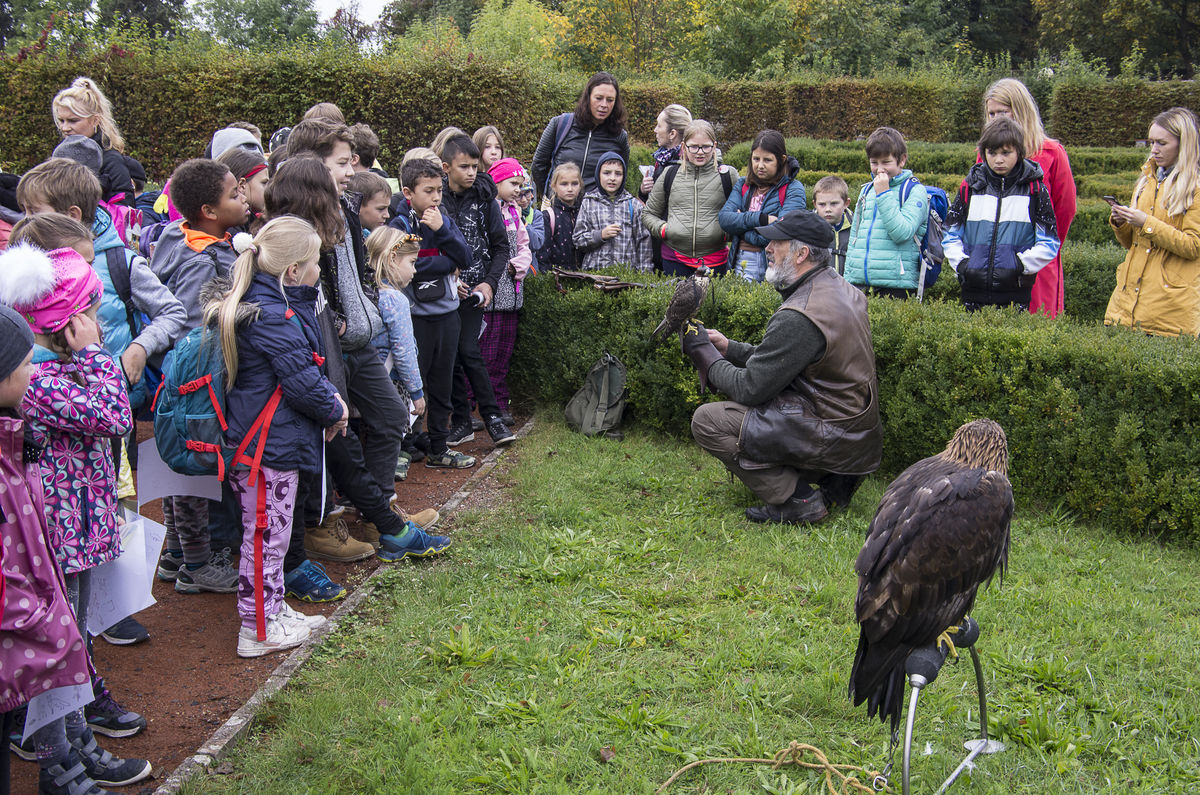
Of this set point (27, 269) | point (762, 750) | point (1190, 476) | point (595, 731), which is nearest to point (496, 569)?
point (595, 731)

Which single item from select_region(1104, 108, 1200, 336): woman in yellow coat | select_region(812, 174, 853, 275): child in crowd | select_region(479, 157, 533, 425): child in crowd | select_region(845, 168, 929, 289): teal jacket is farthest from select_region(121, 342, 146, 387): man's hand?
select_region(1104, 108, 1200, 336): woman in yellow coat

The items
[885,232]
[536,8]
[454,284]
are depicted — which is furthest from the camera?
[536,8]

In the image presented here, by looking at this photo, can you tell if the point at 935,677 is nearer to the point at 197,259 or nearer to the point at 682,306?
the point at 682,306

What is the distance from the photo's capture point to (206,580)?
4.79m

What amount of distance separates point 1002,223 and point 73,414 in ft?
19.4

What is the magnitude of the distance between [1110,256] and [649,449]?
252 inches

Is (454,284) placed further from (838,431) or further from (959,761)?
(959,761)

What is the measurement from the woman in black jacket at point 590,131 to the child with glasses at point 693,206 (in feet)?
2.11

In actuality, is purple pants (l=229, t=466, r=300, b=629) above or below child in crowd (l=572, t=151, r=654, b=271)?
below

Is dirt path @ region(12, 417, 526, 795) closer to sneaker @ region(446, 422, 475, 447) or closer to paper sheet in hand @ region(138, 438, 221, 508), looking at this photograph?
paper sheet in hand @ region(138, 438, 221, 508)

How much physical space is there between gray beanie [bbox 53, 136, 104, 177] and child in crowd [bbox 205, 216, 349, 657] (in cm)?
330

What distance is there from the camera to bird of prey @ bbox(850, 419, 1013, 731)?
3.05 metres

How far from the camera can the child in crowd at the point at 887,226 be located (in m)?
6.74

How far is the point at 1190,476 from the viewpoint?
4.88 meters
